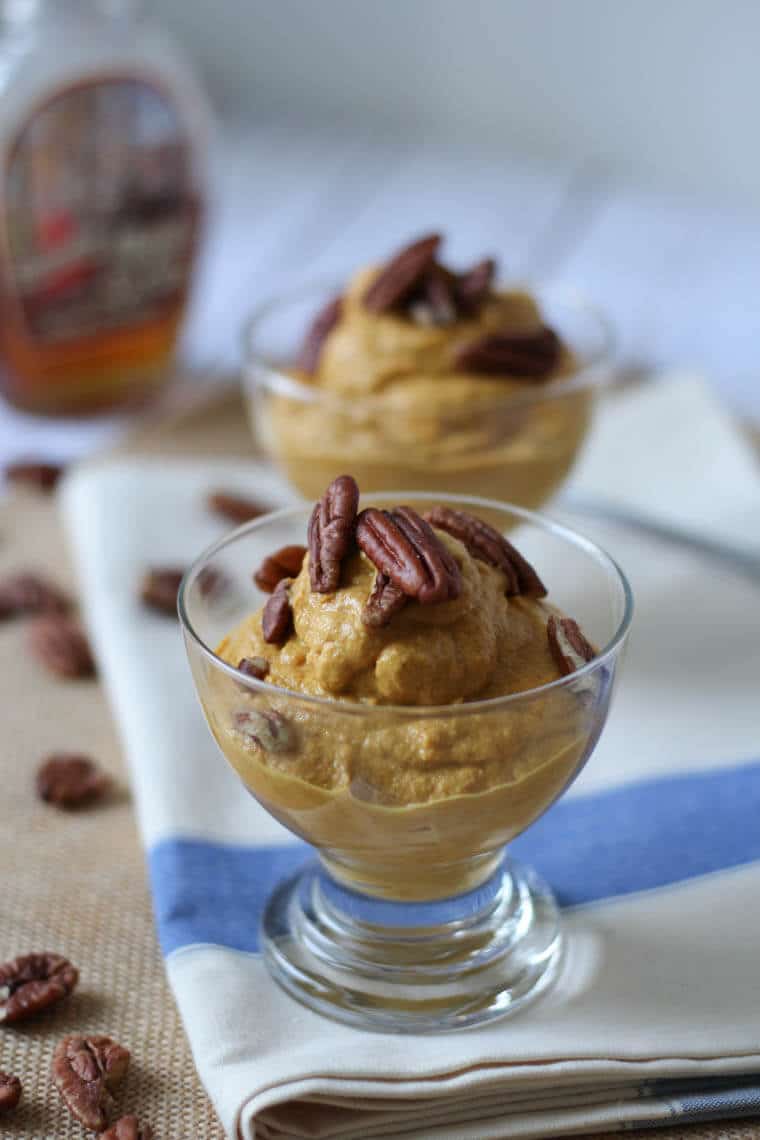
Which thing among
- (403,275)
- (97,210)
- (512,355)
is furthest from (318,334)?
(97,210)

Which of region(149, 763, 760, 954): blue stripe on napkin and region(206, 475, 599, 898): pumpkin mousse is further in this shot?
region(149, 763, 760, 954): blue stripe on napkin

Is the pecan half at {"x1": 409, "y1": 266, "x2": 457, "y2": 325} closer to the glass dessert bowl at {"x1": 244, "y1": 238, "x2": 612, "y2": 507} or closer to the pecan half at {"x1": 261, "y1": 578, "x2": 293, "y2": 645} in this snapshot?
the glass dessert bowl at {"x1": 244, "y1": 238, "x2": 612, "y2": 507}

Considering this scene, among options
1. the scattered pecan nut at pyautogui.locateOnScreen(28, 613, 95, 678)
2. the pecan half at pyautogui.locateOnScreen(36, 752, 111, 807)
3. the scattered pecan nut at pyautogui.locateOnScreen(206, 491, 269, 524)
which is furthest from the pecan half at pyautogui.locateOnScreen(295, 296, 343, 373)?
the pecan half at pyautogui.locateOnScreen(36, 752, 111, 807)

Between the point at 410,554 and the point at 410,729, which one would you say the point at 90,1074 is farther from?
the point at 410,554

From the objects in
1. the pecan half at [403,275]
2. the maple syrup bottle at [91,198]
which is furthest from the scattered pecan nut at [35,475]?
the pecan half at [403,275]

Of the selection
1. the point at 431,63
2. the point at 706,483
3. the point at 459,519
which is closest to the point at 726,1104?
the point at 459,519

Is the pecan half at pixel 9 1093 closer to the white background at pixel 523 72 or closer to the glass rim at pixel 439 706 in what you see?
the glass rim at pixel 439 706

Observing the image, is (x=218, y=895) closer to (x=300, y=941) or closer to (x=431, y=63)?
(x=300, y=941)
